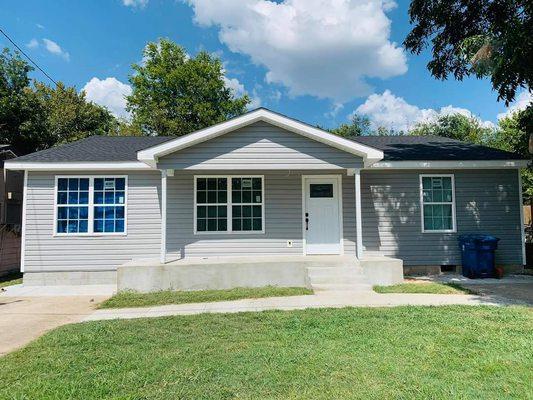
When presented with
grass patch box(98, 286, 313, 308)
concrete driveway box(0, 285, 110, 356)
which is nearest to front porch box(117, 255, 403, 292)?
grass patch box(98, 286, 313, 308)

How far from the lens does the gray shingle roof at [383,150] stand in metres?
10.2

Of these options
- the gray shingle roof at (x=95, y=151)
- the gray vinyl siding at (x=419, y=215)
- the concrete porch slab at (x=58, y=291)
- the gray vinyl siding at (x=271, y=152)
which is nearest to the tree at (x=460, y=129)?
the gray vinyl siding at (x=419, y=215)

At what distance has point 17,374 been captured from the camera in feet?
12.8

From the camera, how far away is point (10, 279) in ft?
37.1

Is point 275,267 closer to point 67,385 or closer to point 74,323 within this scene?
point 74,323

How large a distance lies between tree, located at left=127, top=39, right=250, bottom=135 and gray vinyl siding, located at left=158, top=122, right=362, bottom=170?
21127mm

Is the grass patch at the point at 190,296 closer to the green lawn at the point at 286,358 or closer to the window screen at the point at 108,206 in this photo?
the green lawn at the point at 286,358

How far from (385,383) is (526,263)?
10267mm

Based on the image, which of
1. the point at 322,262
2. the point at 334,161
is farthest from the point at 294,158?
the point at 322,262

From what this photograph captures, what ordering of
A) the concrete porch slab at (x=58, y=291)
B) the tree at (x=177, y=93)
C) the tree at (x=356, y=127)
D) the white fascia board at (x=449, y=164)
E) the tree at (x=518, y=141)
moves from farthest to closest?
the tree at (x=356, y=127) → the tree at (x=177, y=93) → the tree at (x=518, y=141) → the white fascia board at (x=449, y=164) → the concrete porch slab at (x=58, y=291)

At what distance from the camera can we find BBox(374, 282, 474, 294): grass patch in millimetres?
7938

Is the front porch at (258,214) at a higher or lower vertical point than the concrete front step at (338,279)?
higher

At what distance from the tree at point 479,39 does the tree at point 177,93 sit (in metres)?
20.5

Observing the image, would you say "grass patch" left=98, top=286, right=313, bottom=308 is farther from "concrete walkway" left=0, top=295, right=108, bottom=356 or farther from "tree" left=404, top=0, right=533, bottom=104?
"tree" left=404, top=0, right=533, bottom=104
